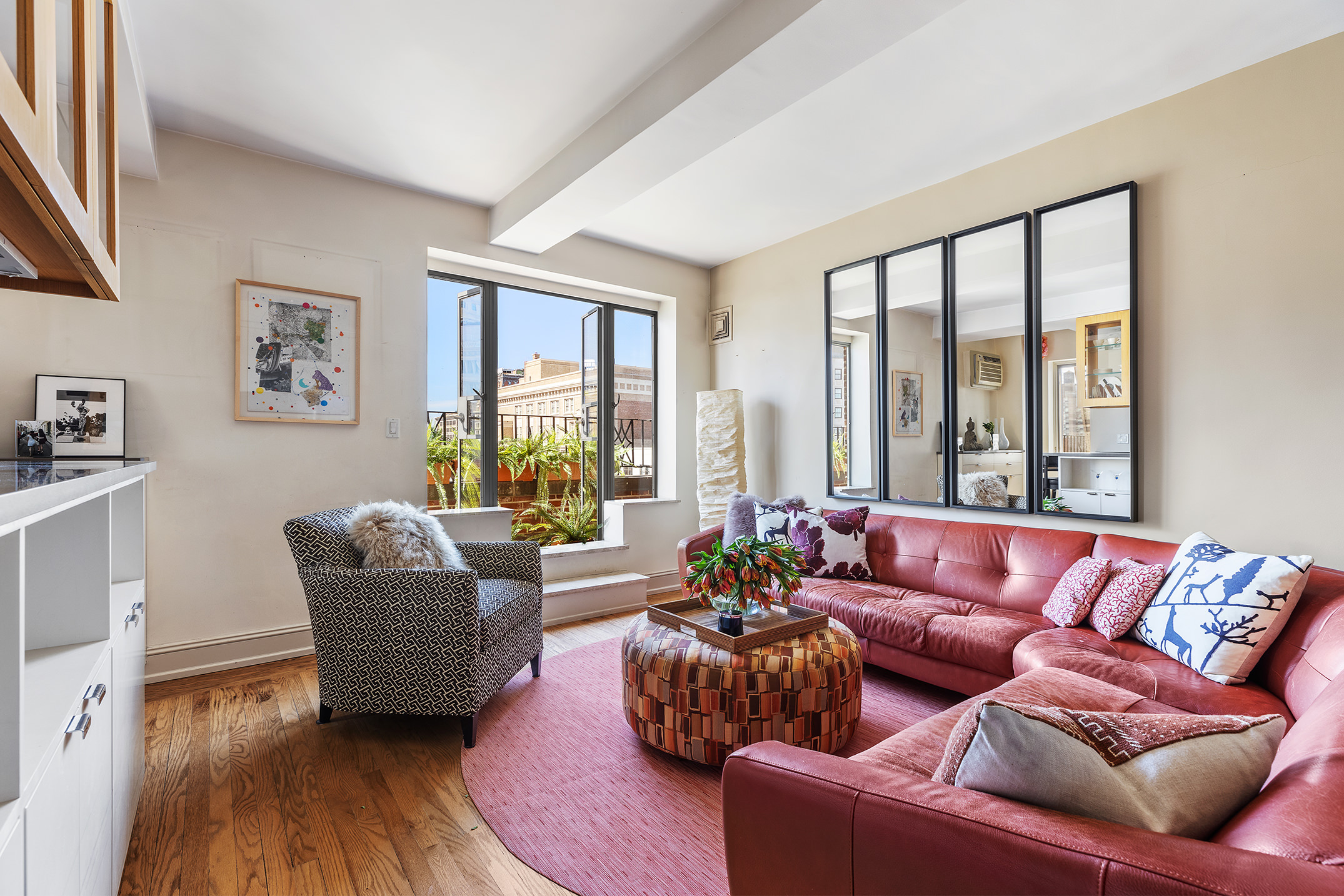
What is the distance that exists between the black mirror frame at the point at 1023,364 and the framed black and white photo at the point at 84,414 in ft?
13.3

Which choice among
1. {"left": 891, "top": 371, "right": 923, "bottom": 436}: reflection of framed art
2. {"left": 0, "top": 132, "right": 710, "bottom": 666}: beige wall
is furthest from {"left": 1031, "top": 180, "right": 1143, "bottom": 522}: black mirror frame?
{"left": 0, "top": 132, "right": 710, "bottom": 666}: beige wall

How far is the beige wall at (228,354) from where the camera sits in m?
2.80

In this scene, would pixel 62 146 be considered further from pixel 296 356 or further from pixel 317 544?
pixel 296 356

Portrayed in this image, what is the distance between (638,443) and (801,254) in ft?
6.20

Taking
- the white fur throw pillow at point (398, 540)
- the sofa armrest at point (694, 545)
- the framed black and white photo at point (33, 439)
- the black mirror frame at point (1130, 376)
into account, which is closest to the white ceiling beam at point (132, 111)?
the framed black and white photo at point (33, 439)

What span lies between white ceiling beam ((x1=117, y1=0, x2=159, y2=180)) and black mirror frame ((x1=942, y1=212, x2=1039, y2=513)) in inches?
141

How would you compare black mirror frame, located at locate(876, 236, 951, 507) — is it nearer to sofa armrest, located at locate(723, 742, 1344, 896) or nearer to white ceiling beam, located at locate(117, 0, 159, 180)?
sofa armrest, located at locate(723, 742, 1344, 896)

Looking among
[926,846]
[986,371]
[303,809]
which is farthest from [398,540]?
[986,371]

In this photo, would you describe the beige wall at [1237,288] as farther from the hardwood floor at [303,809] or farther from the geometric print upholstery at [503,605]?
the hardwood floor at [303,809]

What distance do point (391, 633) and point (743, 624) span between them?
127cm

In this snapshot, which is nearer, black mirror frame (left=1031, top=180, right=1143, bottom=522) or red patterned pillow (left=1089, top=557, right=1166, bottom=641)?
red patterned pillow (left=1089, top=557, right=1166, bottom=641)

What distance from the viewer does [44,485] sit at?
0.85 m

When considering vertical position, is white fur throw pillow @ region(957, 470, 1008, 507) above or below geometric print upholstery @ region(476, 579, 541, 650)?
above

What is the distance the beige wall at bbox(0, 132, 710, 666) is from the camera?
2801 mm
